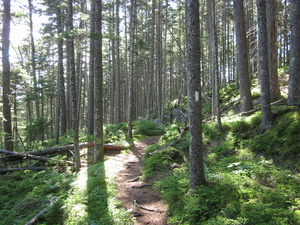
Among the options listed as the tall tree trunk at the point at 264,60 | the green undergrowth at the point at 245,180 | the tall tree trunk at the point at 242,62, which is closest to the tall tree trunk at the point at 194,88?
the green undergrowth at the point at 245,180

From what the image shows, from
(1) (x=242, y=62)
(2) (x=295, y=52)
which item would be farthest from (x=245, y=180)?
(1) (x=242, y=62)

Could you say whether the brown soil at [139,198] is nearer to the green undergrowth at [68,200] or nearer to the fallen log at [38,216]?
the green undergrowth at [68,200]

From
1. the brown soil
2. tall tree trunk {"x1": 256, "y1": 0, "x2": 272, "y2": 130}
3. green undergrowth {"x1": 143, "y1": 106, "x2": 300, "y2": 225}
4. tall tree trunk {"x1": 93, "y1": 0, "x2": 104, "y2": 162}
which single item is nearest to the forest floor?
the brown soil

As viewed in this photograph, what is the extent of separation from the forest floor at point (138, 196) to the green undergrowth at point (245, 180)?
0.27 m

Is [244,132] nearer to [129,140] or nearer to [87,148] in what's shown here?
[129,140]

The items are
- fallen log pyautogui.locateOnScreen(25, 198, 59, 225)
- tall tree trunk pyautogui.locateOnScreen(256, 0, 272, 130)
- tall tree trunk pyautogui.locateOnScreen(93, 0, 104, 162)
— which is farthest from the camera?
tall tree trunk pyautogui.locateOnScreen(93, 0, 104, 162)

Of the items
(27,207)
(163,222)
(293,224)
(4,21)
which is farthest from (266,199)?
(4,21)

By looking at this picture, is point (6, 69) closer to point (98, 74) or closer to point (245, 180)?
point (98, 74)

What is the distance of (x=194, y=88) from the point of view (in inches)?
181

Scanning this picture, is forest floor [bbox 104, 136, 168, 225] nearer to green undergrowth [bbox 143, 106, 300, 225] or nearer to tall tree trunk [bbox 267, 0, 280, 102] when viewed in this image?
green undergrowth [bbox 143, 106, 300, 225]

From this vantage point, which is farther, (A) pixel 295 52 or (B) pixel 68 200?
(A) pixel 295 52

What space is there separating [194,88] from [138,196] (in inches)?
140

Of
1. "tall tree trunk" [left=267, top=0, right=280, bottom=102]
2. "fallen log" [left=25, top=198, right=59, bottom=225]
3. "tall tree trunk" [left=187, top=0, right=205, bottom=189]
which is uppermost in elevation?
"tall tree trunk" [left=267, top=0, right=280, bottom=102]

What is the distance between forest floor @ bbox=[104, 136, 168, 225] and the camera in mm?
4742
